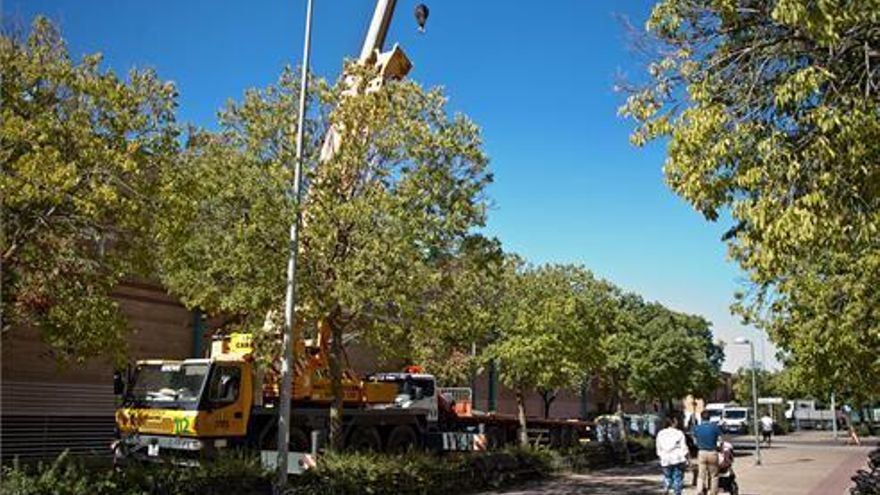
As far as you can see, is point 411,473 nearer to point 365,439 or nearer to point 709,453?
point 709,453

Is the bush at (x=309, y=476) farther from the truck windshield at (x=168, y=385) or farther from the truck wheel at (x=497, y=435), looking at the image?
the truck wheel at (x=497, y=435)

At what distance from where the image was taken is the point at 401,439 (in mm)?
23250

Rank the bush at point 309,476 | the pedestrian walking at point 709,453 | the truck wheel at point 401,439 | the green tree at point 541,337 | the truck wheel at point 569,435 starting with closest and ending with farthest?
1. the bush at point 309,476
2. the pedestrian walking at point 709,453
3. the truck wheel at point 401,439
4. the green tree at point 541,337
5. the truck wheel at point 569,435

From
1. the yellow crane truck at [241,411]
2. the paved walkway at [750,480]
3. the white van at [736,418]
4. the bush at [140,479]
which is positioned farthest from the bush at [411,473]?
the white van at [736,418]

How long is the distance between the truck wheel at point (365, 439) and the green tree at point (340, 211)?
4.07 m

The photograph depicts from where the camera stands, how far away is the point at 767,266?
8.79 meters

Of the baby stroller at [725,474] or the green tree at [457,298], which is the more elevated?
the green tree at [457,298]

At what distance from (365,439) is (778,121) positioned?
15125mm

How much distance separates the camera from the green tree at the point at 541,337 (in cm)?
2705

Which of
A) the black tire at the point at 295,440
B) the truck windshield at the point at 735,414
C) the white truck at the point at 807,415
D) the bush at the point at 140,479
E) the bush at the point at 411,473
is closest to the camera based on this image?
the bush at the point at 140,479

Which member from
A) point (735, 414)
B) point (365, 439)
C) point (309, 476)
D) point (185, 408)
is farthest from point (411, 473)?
point (735, 414)

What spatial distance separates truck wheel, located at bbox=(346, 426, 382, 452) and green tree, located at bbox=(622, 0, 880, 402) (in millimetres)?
13144

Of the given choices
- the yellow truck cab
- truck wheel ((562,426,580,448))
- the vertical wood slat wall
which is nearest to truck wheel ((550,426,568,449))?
truck wheel ((562,426,580,448))

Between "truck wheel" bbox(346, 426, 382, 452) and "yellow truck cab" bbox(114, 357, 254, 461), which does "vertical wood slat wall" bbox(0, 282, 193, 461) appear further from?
"truck wheel" bbox(346, 426, 382, 452)
